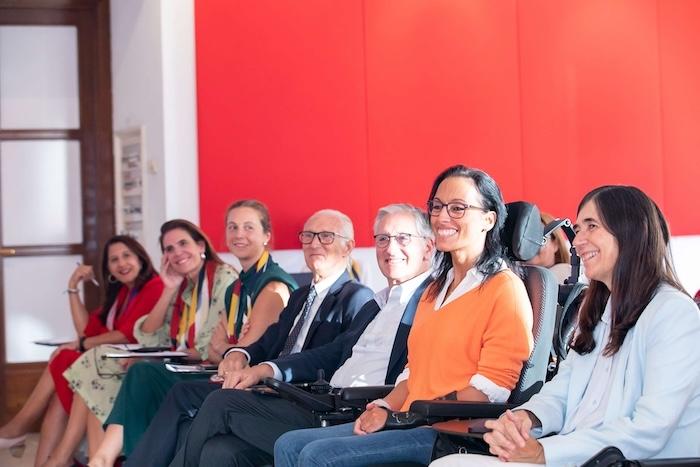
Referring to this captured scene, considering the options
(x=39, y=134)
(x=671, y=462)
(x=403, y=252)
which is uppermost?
(x=39, y=134)

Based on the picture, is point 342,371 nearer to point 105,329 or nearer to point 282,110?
point 105,329

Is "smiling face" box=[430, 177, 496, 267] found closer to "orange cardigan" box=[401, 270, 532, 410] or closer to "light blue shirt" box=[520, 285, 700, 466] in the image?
"orange cardigan" box=[401, 270, 532, 410]

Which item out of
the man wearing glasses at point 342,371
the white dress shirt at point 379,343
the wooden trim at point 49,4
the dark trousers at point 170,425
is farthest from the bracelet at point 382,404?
the wooden trim at point 49,4

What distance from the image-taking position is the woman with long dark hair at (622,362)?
98.6 inches

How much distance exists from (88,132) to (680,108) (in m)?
3.72

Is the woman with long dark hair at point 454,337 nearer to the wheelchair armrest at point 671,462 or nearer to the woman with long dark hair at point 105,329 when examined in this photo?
the wheelchair armrest at point 671,462

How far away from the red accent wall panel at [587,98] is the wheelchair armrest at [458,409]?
4.14 metres

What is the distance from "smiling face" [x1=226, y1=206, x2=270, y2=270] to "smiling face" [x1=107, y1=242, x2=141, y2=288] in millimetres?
1111

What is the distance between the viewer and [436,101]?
22.8ft

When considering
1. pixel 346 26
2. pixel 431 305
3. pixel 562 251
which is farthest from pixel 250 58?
pixel 431 305

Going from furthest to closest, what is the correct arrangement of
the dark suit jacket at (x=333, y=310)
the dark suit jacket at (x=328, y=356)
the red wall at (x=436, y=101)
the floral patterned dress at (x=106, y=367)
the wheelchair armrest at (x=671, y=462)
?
the red wall at (x=436, y=101)
the floral patterned dress at (x=106, y=367)
the dark suit jacket at (x=333, y=310)
the dark suit jacket at (x=328, y=356)
the wheelchair armrest at (x=671, y=462)

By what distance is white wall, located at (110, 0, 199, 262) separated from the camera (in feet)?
21.7

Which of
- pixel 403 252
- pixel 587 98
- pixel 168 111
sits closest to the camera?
pixel 403 252

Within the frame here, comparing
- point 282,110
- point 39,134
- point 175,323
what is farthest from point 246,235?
point 39,134
